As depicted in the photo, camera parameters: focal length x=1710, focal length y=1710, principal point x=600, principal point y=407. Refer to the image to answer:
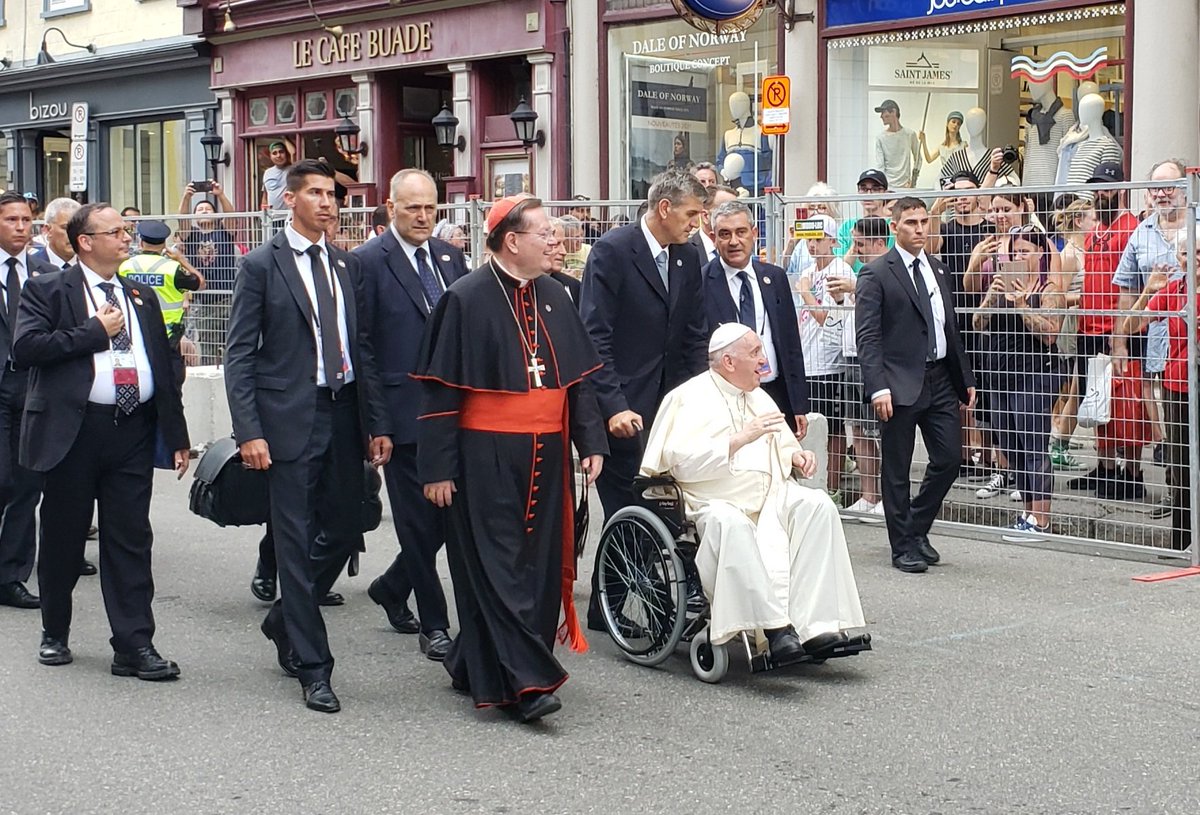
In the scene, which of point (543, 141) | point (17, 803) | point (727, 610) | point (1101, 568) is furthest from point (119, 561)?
point (543, 141)

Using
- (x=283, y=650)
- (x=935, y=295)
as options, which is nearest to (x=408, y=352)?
(x=283, y=650)

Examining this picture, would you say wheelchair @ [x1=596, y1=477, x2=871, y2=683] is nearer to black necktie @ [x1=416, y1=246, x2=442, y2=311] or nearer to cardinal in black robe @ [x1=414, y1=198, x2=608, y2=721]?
cardinal in black robe @ [x1=414, y1=198, x2=608, y2=721]

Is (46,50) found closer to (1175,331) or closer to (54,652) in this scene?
(54,652)

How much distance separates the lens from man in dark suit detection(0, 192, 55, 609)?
30.0 ft

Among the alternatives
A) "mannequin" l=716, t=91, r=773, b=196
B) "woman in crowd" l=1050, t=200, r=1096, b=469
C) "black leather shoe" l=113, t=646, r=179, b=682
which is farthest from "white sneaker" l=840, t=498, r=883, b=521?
"mannequin" l=716, t=91, r=773, b=196

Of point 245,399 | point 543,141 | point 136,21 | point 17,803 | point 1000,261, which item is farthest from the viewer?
point 136,21

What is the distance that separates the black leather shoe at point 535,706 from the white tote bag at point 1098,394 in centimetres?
491

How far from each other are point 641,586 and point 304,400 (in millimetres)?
1701

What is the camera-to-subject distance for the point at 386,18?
22078 millimetres

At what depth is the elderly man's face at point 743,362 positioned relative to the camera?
7641 mm

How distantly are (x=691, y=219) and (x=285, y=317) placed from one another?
6.94ft

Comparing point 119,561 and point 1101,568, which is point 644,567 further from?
point 1101,568

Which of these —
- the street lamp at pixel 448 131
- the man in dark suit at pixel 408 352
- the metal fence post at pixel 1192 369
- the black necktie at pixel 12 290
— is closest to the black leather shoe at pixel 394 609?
the man in dark suit at pixel 408 352

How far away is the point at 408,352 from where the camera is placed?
789 centimetres
